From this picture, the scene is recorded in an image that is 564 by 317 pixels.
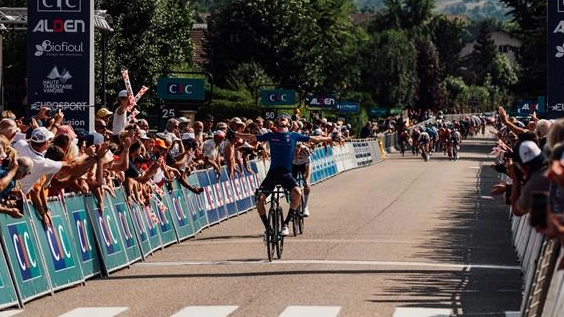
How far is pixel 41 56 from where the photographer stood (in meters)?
24.8

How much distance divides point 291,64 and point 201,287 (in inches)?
2741

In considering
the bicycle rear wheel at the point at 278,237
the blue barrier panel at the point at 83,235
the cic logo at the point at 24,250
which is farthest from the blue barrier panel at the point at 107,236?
the cic logo at the point at 24,250

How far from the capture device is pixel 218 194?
28.6m

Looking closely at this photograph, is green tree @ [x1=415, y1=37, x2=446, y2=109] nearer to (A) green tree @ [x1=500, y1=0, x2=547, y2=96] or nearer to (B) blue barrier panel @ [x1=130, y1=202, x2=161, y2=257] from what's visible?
(A) green tree @ [x1=500, y1=0, x2=547, y2=96]

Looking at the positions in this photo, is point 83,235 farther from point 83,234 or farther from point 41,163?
point 41,163

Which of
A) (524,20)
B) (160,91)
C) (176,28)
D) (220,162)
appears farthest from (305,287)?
(524,20)

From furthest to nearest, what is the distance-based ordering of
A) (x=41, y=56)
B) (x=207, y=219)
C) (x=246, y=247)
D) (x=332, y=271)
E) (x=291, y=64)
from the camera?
A: (x=291, y=64)
(x=207, y=219)
(x=41, y=56)
(x=246, y=247)
(x=332, y=271)

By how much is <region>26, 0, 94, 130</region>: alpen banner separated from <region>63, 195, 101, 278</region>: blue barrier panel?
624 centimetres

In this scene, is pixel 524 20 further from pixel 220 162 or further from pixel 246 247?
pixel 246 247

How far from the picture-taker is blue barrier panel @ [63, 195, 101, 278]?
58.9ft

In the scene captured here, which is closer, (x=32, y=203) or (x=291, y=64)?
(x=32, y=203)

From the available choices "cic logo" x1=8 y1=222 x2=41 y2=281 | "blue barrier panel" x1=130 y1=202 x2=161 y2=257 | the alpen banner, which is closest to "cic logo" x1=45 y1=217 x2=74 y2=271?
"cic logo" x1=8 y1=222 x2=41 y2=281

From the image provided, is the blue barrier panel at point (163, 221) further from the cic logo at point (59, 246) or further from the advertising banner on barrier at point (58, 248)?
the cic logo at point (59, 246)

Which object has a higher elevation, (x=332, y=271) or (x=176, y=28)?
(x=176, y=28)
